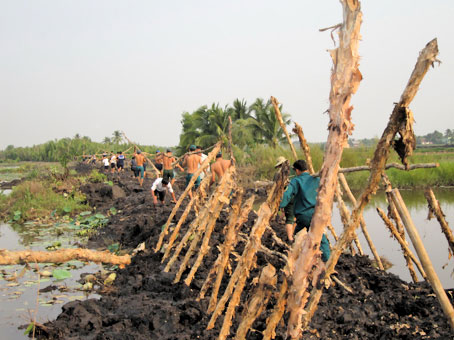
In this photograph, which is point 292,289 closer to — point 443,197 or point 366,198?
point 366,198

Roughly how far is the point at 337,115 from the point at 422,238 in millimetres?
7196

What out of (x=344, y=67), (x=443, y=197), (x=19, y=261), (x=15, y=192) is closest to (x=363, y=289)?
(x=344, y=67)

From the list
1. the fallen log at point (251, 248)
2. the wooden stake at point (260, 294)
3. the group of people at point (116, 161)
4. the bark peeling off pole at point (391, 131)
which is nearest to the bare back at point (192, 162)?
the fallen log at point (251, 248)

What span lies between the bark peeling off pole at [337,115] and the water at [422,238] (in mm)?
2037

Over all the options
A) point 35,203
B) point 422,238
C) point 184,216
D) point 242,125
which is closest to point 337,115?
point 184,216

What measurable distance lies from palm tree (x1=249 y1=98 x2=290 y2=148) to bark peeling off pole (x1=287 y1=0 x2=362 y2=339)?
1093 inches

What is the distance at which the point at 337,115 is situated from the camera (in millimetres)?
2182

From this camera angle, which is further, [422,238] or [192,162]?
→ [192,162]

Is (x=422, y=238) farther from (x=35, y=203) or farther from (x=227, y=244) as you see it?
(x=35, y=203)

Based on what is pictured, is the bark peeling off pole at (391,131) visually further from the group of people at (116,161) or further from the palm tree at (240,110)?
the palm tree at (240,110)

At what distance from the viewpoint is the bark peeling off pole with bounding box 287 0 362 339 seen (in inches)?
82.8

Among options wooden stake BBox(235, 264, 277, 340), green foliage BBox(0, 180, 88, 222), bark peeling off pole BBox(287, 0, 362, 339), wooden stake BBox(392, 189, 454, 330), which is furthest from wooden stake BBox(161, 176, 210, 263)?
green foliage BBox(0, 180, 88, 222)

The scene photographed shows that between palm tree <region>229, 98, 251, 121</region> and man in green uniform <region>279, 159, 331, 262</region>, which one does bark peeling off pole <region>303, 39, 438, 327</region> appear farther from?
palm tree <region>229, 98, 251, 121</region>

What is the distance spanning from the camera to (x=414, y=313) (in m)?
3.71
